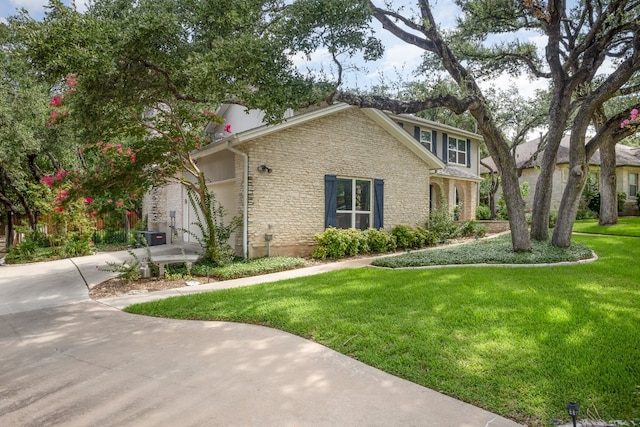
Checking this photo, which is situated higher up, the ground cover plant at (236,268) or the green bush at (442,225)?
the green bush at (442,225)

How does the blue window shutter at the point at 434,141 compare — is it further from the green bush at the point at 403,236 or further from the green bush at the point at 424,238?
the green bush at the point at 403,236

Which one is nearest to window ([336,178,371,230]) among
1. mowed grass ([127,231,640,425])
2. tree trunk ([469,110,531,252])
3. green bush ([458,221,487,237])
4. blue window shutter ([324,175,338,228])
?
blue window shutter ([324,175,338,228])

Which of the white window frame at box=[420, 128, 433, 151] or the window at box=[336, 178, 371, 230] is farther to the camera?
the white window frame at box=[420, 128, 433, 151]

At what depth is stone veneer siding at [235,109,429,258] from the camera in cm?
1043

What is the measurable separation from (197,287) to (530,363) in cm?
617

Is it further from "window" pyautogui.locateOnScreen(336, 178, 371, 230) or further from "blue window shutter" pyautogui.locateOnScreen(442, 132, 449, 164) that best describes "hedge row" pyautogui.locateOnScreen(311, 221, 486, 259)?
"blue window shutter" pyautogui.locateOnScreen(442, 132, 449, 164)

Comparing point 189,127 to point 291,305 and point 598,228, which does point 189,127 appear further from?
point 598,228

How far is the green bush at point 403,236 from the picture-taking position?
12.8m

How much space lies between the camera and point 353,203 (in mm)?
12656

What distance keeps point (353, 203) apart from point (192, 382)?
9786 mm

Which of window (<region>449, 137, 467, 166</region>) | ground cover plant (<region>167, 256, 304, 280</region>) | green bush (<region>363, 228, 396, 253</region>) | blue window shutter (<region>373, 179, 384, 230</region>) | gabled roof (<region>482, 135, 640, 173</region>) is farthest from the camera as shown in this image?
gabled roof (<region>482, 135, 640, 173</region>)

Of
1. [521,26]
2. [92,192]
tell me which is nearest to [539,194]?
[521,26]

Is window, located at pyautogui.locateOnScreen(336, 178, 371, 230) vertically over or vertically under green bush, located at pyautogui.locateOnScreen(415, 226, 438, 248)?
over

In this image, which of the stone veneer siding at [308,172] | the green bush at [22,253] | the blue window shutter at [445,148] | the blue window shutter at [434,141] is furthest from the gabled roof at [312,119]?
the green bush at [22,253]
